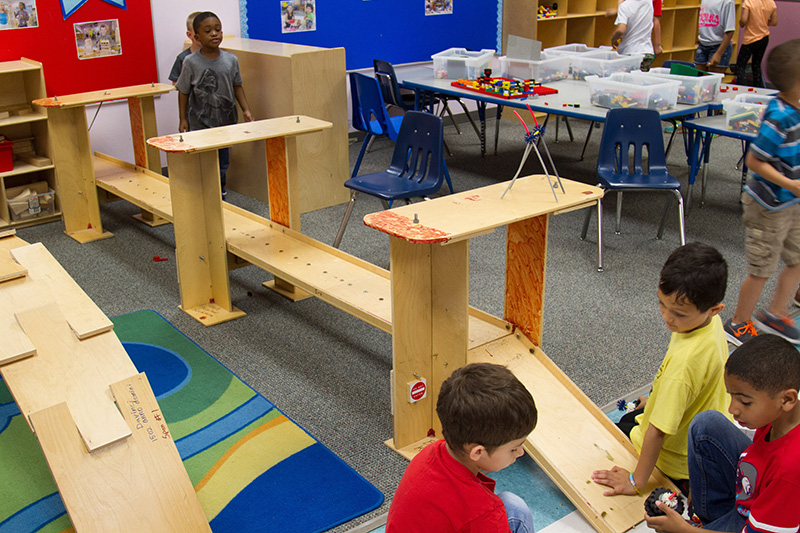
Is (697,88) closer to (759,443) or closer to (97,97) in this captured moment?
(759,443)

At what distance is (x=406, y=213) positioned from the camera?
239 cm

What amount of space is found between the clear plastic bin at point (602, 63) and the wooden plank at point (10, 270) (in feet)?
13.3

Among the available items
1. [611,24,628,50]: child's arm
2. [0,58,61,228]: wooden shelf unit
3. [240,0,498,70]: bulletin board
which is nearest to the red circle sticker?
[0,58,61,228]: wooden shelf unit

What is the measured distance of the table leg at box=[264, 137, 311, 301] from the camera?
3.64 meters

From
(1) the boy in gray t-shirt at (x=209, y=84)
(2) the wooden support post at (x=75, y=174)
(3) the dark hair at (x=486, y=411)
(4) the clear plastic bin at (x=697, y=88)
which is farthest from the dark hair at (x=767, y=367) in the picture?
(2) the wooden support post at (x=75, y=174)

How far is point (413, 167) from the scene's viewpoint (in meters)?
4.03

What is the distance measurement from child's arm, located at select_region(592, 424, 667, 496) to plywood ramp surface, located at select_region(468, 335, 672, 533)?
0.07 ft

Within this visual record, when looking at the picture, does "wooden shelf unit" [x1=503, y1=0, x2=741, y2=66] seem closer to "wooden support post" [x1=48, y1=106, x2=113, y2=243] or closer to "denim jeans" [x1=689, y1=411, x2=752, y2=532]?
"wooden support post" [x1=48, y1=106, x2=113, y2=243]

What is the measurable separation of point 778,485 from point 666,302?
607mm

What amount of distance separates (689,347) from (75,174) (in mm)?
3890

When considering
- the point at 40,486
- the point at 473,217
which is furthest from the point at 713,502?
the point at 40,486

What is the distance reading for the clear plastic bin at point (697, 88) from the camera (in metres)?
4.67

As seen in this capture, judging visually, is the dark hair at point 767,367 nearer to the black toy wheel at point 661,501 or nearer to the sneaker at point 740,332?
the black toy wheel at point 661,501

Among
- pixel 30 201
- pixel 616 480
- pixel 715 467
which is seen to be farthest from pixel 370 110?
pixel 715 467
